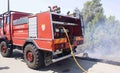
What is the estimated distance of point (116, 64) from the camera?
7.30 m

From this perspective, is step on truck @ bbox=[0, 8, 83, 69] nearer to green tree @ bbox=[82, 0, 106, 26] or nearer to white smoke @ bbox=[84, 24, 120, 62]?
white smoke @ bbox=[84, 24, 120, 62]

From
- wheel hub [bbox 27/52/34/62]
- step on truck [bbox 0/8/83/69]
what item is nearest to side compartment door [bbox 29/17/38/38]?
step on truck [bbox 0/8/83/69]

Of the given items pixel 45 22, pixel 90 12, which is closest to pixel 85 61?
pixel 45 22

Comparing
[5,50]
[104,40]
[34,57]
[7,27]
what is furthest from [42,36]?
[104,40]

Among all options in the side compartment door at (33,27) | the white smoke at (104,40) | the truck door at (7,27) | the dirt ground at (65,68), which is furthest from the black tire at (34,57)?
the white smoke at (104,40)

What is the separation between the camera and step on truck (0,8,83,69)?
20.6 feet

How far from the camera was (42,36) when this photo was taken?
649 centimetres

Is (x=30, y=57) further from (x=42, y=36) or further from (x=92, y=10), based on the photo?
(x=92, y=10)

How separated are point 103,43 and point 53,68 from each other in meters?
21.7

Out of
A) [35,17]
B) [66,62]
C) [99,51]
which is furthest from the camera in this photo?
[99,51]

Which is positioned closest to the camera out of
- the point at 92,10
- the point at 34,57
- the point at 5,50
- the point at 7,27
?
the point at 34,57

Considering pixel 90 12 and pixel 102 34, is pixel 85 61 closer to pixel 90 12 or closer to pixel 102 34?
pixel 102 34

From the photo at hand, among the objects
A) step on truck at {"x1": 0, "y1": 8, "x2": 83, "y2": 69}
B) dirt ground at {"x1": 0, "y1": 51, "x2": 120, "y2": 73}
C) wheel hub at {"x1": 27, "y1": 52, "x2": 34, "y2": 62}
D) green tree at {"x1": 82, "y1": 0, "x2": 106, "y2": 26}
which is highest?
green tree at {"x1": 82, "y1": 0, "x2": 106, "y2": 26}

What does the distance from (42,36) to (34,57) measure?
953 millimetres
